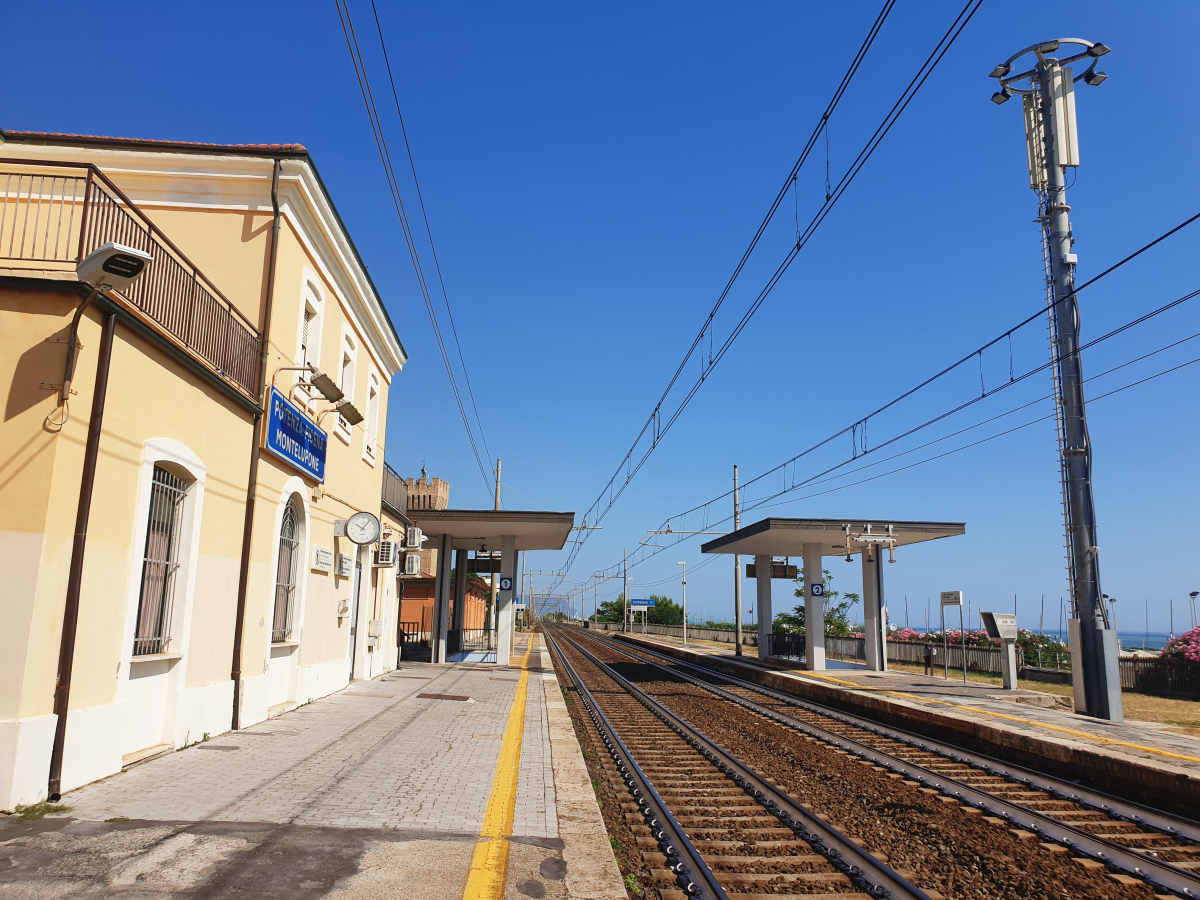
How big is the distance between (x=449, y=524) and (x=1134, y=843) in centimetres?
2017

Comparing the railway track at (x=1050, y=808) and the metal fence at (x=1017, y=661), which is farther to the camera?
the metal fence at (x=1017, y=661)

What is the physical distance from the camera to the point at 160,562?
328 inches

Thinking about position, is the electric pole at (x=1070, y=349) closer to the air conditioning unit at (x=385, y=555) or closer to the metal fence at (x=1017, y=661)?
the metal fence at (x=1017, y=661)

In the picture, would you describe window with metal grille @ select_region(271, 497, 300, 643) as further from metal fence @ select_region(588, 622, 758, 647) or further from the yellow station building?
metal fence @ select_region(588, 622, 758, 647)

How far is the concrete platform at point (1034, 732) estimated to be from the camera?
365 inches

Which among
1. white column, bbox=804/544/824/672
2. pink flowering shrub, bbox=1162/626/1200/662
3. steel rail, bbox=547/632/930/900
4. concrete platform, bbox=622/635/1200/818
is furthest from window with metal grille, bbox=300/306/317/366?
pink flowering shrub, bbox=1162/626/1200/662

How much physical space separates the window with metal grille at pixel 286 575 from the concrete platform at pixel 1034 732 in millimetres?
11036

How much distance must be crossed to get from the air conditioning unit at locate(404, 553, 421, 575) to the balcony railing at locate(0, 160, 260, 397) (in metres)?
11.4

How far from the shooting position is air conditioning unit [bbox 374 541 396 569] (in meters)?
18.8

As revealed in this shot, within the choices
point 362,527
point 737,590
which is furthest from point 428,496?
point 362,527

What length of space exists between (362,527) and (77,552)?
8996 mm

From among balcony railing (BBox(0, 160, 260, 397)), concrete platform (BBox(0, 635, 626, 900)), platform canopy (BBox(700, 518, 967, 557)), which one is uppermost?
balcony railing (BBox(0, 160, 260, 397))

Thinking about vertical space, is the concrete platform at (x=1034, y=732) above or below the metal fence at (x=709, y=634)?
above

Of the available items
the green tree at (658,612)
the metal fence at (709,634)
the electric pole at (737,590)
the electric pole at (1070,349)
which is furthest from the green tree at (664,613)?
the electric pole at (1070,349)
